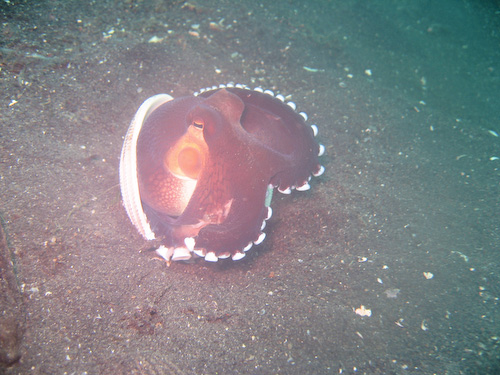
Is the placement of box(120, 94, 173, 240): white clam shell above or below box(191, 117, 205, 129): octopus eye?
below

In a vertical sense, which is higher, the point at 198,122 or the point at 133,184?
the point at 198,122

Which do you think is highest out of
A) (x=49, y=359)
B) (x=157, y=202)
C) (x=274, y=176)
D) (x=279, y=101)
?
(x=279, y=101)

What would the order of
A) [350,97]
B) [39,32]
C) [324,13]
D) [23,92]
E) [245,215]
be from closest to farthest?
[245,215]
[23,92]
[39,32]
[350,97]
[324,13]

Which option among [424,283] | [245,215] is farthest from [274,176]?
[424,283]

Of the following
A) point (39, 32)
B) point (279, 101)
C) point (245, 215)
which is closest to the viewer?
point (245, 215)

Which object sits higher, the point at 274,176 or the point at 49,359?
the point at 274,176

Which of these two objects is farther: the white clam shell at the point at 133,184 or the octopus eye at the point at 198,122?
the white clam shell at the point at 133,184

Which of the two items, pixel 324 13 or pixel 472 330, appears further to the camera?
pixel 324 13

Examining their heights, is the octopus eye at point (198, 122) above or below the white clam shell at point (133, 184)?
above

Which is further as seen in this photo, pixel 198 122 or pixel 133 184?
pixel 133 184

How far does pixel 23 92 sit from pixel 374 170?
16.2 feet

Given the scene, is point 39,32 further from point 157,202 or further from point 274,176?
point 274,176

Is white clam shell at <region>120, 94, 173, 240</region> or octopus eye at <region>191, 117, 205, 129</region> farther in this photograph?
white clam shell at <region>120, 94, 173, 240</region>

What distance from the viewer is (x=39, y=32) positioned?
4363mm
